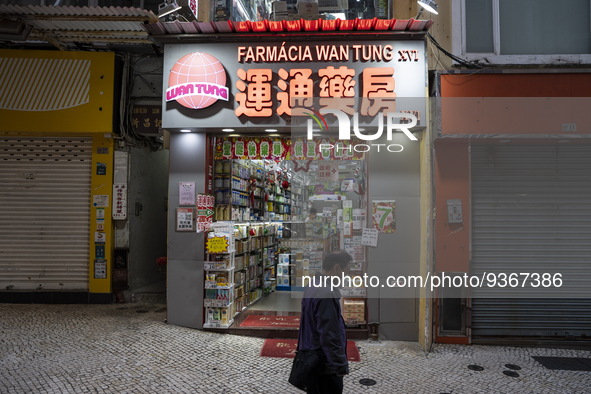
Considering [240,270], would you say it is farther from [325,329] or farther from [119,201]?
[325,329]

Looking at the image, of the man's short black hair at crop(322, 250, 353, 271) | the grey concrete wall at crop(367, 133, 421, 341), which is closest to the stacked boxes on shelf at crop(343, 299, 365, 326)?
the grey concrete wall at crop(367, 133, 421, 341)

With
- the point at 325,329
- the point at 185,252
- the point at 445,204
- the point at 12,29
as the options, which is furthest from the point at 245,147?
the point at 325,329

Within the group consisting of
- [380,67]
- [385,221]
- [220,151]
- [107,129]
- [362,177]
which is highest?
[380,67]

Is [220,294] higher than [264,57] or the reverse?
the reverse

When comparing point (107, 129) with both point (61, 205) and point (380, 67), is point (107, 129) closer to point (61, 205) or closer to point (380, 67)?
point (61, 205)

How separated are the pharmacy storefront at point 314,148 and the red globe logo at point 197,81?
→ 2 centimetres

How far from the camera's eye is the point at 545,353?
636 centimetres

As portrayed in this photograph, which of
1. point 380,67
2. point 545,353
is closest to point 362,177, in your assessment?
point 380,67

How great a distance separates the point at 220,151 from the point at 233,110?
2.82 ft

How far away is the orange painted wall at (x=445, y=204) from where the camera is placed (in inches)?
266

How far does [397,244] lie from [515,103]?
116 inches

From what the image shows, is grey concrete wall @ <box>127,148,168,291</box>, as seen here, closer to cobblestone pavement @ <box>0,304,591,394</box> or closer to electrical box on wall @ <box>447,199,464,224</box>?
cobblestone pavement @ <box>0,304,591,394</box>

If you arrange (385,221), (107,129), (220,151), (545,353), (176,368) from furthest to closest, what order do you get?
(107,129), (220,151), (385,221), (545,353), (176,368)

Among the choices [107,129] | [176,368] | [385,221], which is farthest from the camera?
[107,129]
